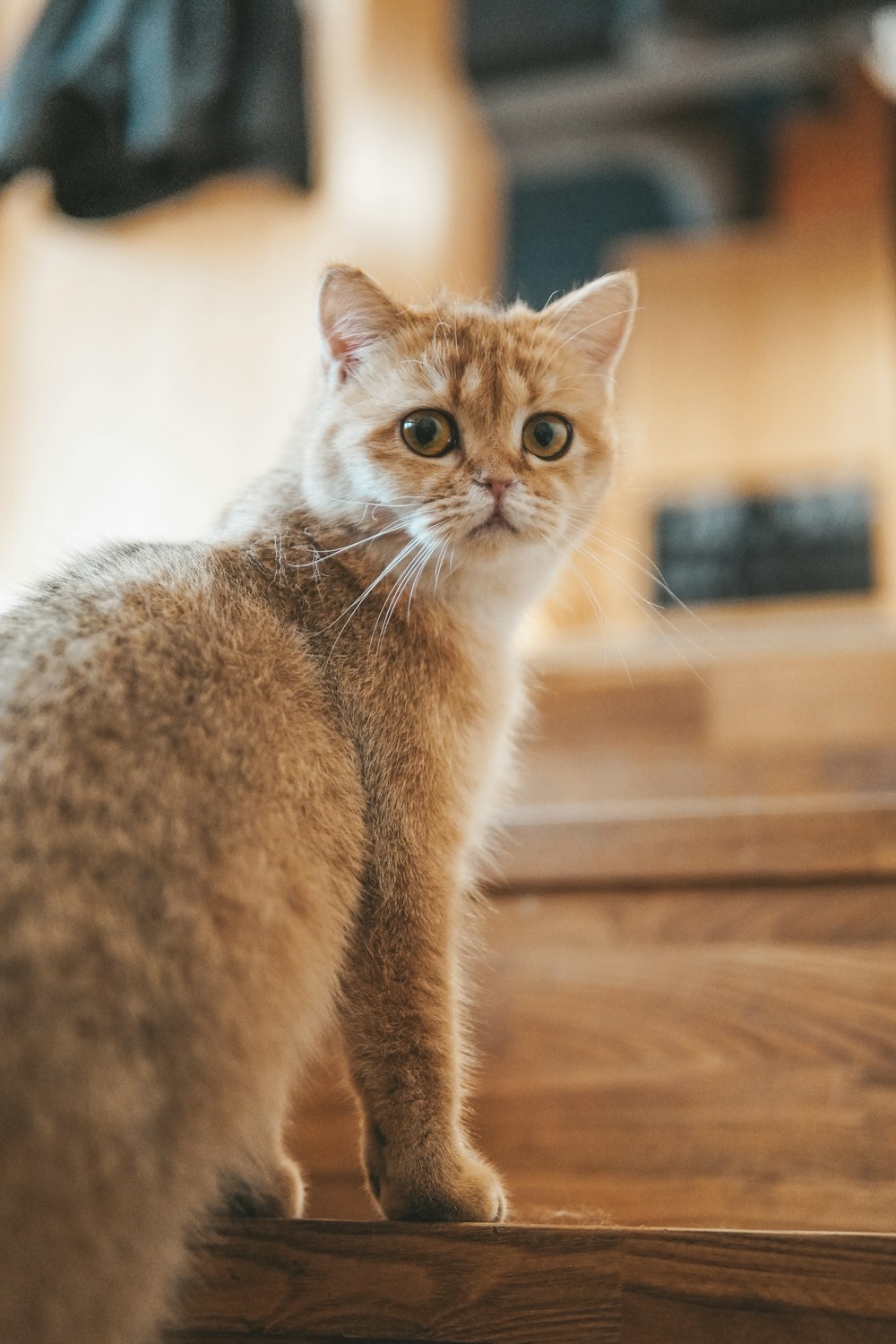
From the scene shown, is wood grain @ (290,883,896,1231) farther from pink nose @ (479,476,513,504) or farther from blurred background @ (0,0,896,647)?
pink nose @ (479,476,513,504)

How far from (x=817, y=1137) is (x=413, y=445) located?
81 cm

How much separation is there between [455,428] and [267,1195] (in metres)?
0.78

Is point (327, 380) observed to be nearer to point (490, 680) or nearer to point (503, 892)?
point (490, 680)

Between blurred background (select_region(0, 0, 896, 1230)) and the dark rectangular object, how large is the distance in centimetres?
1

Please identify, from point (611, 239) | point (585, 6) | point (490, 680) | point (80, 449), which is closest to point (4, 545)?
point (80, 449)

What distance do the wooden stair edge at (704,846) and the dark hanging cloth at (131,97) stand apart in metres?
1.07

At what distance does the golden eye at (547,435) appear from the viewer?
4.33 feet

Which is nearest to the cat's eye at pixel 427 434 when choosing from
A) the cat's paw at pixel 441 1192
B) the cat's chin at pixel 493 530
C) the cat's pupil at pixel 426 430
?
the cat's pupil at pixel 426 430

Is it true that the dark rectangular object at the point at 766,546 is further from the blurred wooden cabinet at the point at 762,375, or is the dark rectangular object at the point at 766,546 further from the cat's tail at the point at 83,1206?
the cat's tail at the point at 83,1206

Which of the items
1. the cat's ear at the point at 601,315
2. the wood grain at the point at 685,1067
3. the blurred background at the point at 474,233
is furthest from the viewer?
the blurred background at the point at 474,233

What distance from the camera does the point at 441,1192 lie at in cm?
104

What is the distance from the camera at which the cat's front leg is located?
41.2 inches

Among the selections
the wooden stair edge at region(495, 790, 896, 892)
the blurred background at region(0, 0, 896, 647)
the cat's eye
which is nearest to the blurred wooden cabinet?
the blurred background at region(0, 0, 896, 647)

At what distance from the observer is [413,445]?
128 cm
